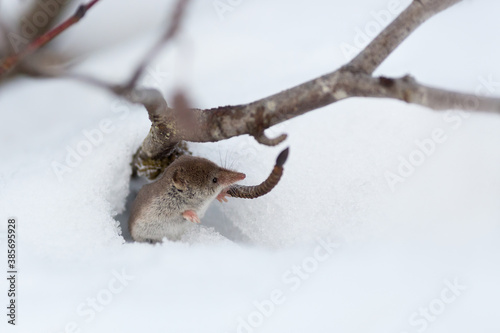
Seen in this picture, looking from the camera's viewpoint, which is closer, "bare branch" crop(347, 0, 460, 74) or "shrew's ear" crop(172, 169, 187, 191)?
"bare branch" crop(347, 0, 460, 74)

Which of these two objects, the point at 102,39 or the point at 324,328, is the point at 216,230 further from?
the point at 102,39

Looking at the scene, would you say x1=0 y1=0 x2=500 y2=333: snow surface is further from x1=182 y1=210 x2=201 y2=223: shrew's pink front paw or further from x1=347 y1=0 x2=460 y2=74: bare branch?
x1=347 y1=0 x2=460 y2=74: bare branch

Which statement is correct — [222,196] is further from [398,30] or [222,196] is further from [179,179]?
[398,30]

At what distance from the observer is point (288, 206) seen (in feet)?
6.23

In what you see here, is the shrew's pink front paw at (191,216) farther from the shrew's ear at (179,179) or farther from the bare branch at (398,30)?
the bare branch at (398,30)

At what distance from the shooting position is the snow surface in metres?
1.42

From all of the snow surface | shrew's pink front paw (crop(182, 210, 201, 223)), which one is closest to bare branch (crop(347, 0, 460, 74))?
the snow surface

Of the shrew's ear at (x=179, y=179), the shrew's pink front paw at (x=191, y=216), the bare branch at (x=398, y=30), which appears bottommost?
the shrew's pink front paw at (x=191, y=216)

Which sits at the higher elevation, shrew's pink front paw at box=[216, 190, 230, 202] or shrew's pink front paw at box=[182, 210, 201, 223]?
shrew's pink front paw at box=[216, 190, 230, 202]

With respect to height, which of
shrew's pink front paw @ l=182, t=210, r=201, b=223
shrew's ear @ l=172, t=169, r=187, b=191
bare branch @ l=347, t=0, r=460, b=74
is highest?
bare branch @ l=347, t=0, r=460, b=74

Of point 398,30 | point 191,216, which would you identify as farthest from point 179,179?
point 398,30

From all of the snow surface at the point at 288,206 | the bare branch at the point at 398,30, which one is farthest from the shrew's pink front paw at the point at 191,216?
the bare branch at the point at 398,30

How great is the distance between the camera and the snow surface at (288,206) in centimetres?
142

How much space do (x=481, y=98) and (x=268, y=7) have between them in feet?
4.73
